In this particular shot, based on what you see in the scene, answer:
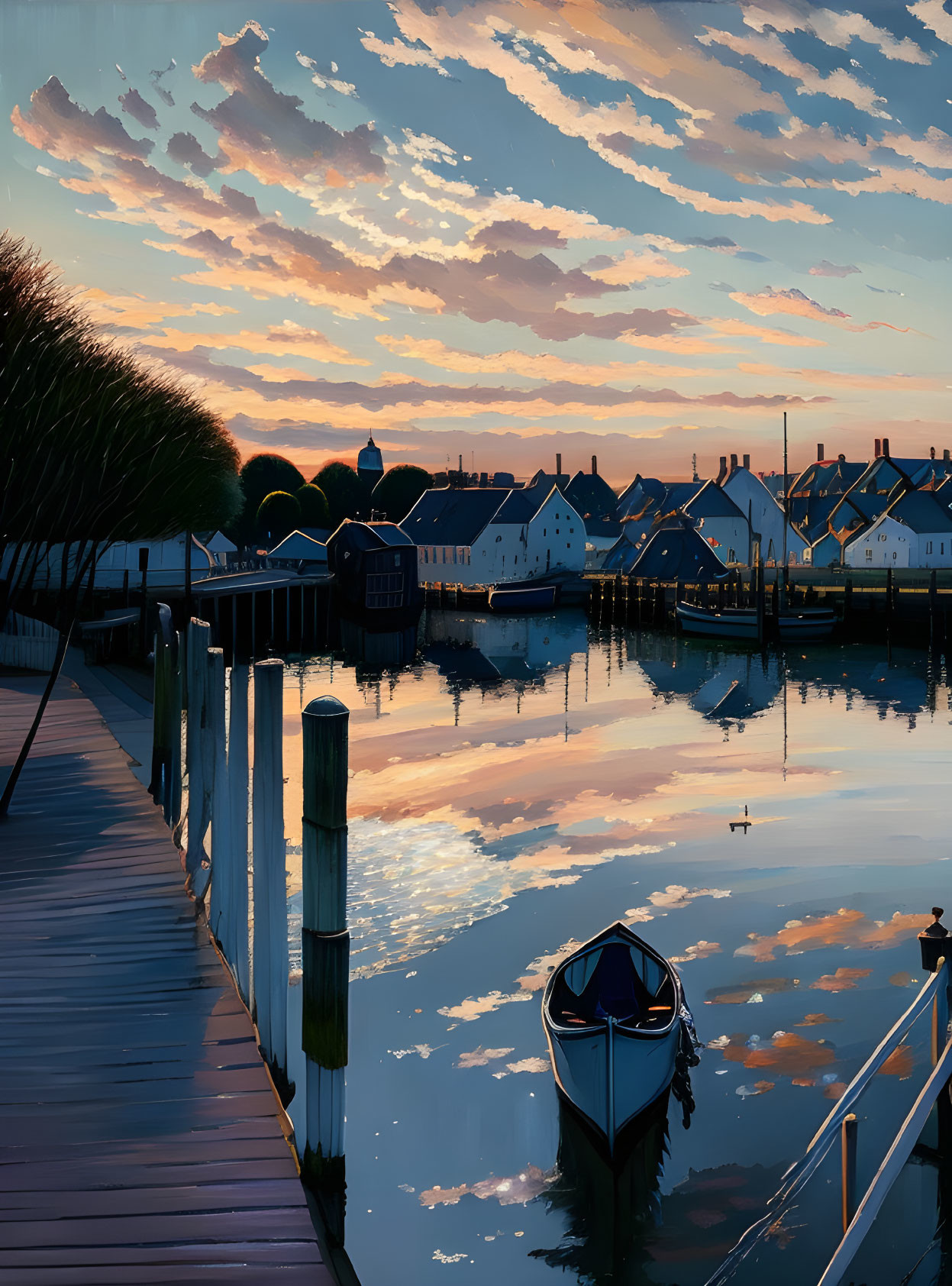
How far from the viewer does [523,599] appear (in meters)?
94.7

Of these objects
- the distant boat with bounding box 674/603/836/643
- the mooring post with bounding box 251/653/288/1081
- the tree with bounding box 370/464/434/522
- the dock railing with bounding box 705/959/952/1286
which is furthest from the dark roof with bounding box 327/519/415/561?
the mooring post with bounding box 251/653/288/1081

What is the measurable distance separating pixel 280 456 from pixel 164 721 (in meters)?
109

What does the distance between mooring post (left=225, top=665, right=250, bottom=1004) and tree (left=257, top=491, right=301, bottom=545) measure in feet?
338

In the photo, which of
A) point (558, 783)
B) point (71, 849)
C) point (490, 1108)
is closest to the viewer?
Result: point (71, 849)

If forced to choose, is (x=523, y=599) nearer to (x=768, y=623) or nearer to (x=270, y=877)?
(x=768, y=623)

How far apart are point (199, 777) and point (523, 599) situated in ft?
283

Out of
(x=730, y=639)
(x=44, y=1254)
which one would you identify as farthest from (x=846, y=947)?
(x=730, y=639)

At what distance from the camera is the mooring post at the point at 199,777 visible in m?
8.39

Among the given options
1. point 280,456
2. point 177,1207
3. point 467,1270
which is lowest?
point 467,1270

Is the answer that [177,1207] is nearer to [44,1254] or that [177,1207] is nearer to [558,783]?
[44,1254]

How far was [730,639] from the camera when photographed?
2857 inches

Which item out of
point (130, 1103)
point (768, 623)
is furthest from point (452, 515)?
point (130, 1103)

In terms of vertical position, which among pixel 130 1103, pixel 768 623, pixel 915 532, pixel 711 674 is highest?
pixel 915 532

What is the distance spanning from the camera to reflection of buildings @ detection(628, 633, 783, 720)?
45688 mm
